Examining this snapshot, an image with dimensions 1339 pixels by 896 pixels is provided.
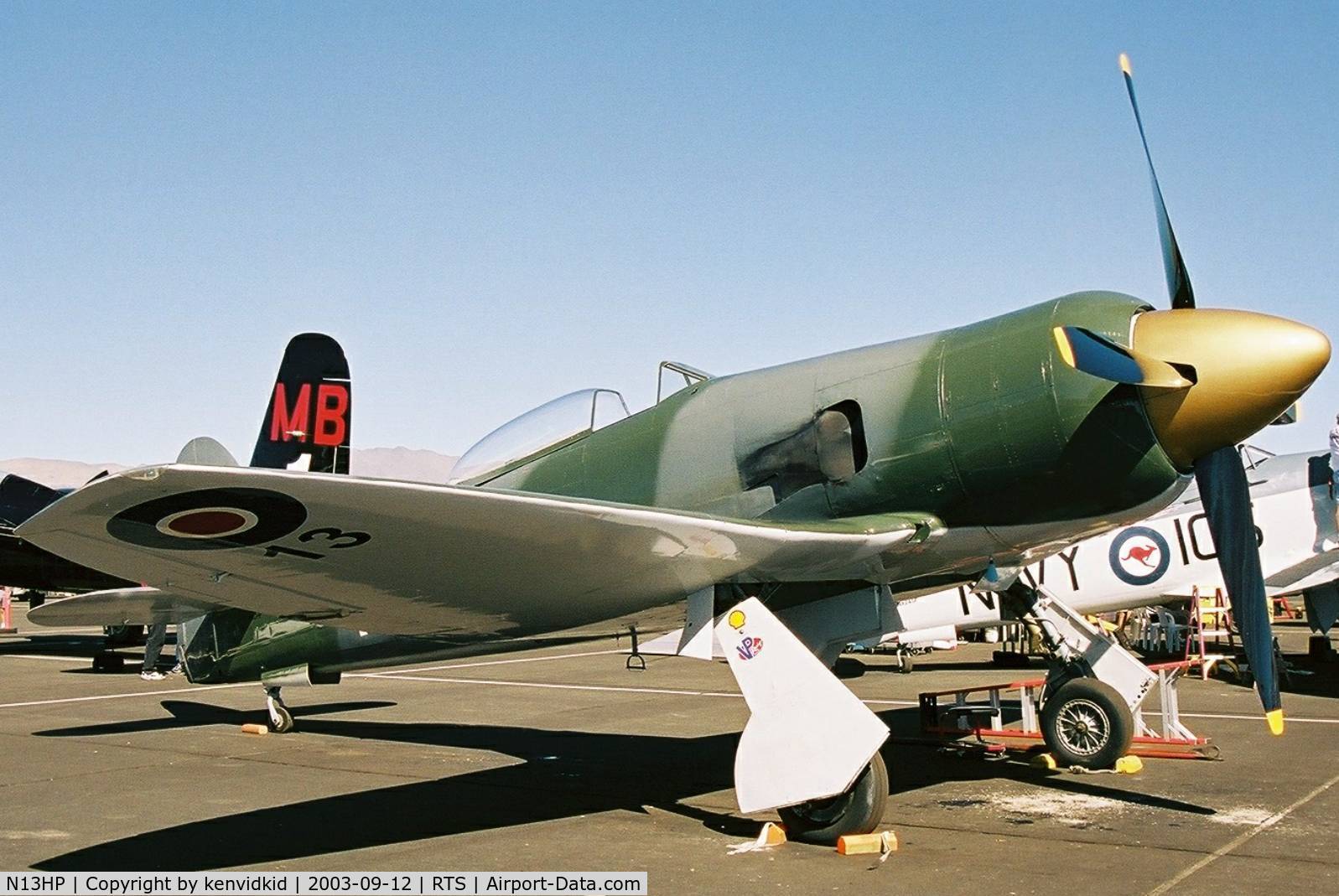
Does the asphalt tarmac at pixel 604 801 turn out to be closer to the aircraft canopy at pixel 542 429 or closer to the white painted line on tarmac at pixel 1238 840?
the white painted line on tarmac at pixel 1238 840

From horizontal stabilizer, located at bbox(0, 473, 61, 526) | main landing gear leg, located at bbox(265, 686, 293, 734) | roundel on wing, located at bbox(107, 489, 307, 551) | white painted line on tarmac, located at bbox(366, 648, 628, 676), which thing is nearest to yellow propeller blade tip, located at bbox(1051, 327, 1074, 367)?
roundel on wing, located at bbox(107, 489, 307, 551)

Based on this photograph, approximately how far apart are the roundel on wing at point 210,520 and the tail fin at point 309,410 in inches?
474

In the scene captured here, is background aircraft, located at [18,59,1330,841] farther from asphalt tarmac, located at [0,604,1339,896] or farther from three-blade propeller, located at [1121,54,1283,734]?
asphalt tarmac, located at [0,604,1339,896]

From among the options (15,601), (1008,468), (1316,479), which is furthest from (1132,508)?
(15,601)

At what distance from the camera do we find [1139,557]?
677 inches

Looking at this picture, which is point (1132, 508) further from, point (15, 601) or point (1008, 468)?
point (15, 601)

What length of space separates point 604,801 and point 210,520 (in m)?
4.17

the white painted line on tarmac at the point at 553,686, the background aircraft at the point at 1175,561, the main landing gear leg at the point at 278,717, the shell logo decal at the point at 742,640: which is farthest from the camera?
the background aircraft at the point at 1175,561

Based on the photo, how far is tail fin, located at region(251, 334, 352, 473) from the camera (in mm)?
17188

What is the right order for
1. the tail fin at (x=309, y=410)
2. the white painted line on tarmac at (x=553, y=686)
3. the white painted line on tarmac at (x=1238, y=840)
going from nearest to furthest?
1. the white painted line on tarmac at (x=1238, y=840)
2. the white painted line on tarmac at (x=553, y=686)
3. the tail fin at (x=309, y=410)

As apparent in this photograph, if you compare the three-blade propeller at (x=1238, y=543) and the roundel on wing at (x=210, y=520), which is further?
the three-blade propeller at (x=1238, y=543)

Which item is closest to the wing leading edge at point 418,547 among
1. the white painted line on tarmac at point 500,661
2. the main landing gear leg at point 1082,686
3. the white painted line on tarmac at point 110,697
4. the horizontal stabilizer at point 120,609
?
the main landing gear leg at point 1082,686

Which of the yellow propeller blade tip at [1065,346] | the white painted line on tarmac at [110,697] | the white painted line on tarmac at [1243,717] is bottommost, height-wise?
the white painted line on tarmac at [1243,717]

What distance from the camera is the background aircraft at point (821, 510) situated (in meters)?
5.76
